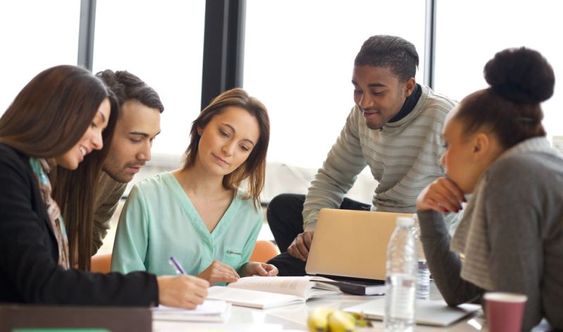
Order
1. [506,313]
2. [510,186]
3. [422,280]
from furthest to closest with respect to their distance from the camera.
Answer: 1. [422,280]
2. [510,186]
3. [506,313]

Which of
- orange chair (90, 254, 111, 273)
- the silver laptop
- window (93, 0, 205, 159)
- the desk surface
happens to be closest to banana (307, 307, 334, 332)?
the desk surface

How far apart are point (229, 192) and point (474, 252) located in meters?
1.25

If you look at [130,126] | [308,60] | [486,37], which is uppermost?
[486,37]

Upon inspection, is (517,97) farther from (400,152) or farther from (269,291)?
(400,152)

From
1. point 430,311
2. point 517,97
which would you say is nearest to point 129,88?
point 430,311

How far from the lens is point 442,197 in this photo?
1.77m

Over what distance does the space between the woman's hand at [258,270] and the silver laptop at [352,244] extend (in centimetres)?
14

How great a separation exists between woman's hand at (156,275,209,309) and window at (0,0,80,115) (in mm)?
2968

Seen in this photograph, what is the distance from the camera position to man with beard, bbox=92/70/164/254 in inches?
97.4

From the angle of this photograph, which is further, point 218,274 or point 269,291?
point 218,274

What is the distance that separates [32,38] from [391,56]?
7.39 feet

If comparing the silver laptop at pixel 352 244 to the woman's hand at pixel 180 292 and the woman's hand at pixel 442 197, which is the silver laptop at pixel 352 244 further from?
the woman's hand at pixel 180 292

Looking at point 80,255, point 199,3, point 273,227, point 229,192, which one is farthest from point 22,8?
point 80,255

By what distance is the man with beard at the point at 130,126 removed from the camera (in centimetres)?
247
